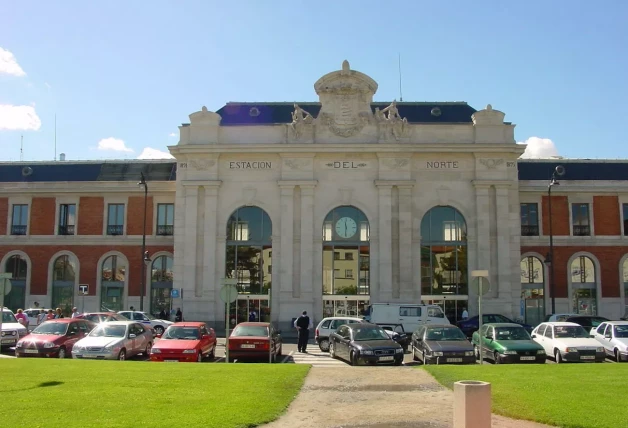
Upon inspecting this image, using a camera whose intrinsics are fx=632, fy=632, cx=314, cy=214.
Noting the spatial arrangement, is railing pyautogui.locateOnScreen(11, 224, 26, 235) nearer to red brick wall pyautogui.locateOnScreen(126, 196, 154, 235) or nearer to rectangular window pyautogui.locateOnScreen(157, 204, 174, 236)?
red brick wall pyautogui.locateOnScreen(126, 196, 154, 235)

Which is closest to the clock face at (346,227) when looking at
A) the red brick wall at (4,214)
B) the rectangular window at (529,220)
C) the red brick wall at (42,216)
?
the rectangular window at (529,220)

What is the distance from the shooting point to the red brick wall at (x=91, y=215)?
45312 millimetres

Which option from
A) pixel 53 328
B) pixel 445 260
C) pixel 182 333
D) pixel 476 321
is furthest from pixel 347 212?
pixel 53 328

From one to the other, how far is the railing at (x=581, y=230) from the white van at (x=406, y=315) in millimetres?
17535

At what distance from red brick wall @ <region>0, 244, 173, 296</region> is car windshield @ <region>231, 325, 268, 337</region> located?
22784 millimetres

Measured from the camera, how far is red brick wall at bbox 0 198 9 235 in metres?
45.9

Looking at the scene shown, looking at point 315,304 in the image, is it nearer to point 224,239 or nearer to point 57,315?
point 224,239

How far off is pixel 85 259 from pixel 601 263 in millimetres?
36168

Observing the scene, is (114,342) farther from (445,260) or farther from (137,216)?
(137,216)

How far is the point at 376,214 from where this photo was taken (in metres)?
40.0

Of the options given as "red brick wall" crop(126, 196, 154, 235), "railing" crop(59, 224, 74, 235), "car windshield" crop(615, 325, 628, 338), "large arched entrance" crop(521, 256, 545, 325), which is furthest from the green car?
"railing" crop(59, 224, 74, 235)

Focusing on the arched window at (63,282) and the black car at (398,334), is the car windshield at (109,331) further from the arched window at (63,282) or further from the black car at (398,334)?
the arched window at (63,282)

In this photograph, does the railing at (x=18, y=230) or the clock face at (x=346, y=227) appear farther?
the railing at (x=18, y=230)

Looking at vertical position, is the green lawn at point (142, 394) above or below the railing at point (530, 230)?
below
